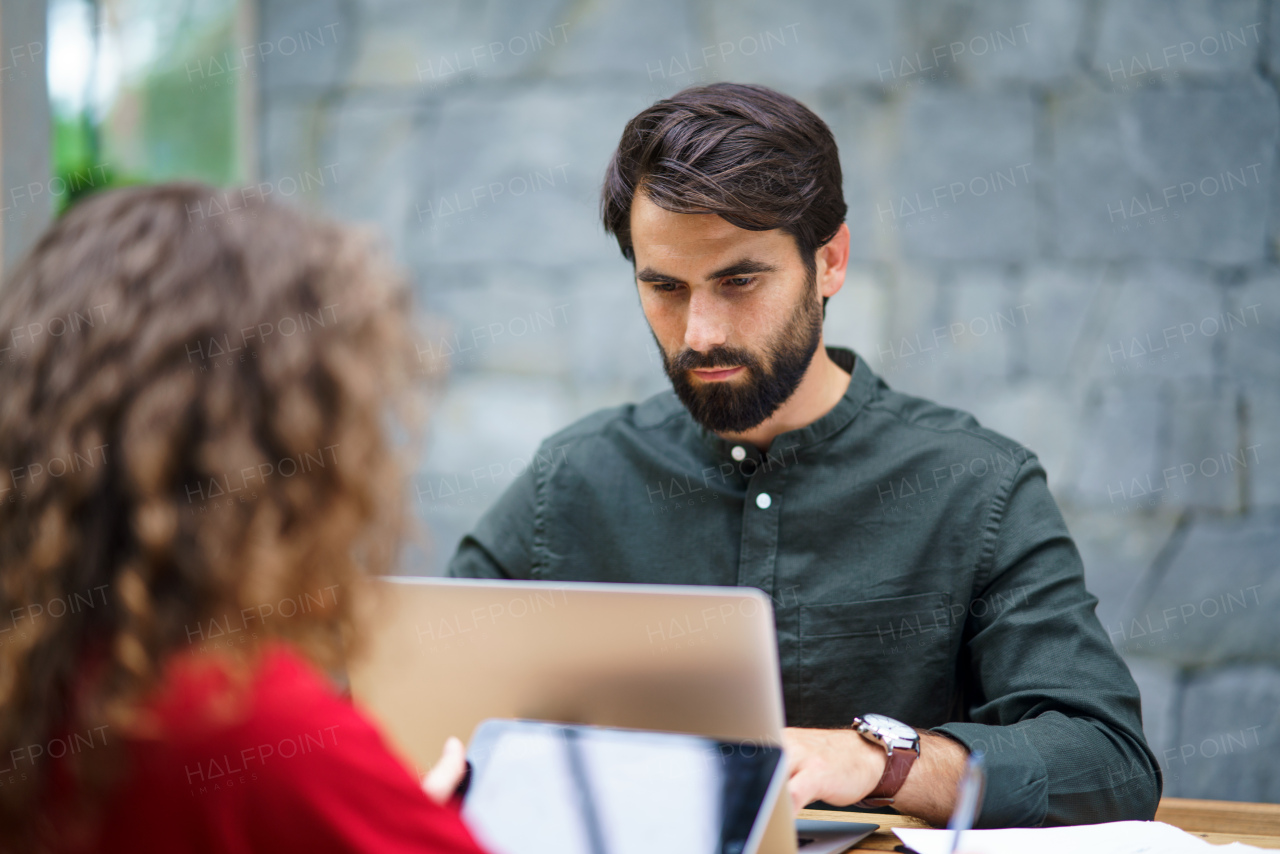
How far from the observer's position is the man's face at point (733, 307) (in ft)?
4.79

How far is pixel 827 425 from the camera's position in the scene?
5.08ft

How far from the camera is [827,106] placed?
226 cm

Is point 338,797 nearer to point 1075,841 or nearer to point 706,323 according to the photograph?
point 1075,841

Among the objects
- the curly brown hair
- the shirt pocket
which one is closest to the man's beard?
the shirt pocket

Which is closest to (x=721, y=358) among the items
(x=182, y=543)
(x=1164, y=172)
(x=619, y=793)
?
(x=619, y=793)

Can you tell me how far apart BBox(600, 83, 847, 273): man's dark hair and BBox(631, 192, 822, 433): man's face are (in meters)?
0.03

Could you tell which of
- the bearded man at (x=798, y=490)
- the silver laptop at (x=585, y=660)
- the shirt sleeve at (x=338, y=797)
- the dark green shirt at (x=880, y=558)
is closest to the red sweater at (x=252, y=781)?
the shirt sleeve at (x=338, y=797)

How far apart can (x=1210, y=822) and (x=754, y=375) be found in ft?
2.59

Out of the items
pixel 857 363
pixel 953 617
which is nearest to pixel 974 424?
pixel 857 363

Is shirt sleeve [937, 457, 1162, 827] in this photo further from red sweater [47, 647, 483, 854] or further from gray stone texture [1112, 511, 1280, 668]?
gray stone texture [1112, 511, 1280, 668]

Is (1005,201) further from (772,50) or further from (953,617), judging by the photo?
(953,617)

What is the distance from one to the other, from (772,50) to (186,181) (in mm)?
1840

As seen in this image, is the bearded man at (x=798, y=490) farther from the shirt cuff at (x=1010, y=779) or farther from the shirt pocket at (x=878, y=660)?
the shirt cuff at (x=1010, y=779)

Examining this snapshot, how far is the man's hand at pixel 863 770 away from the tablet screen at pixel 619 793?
23 cm
